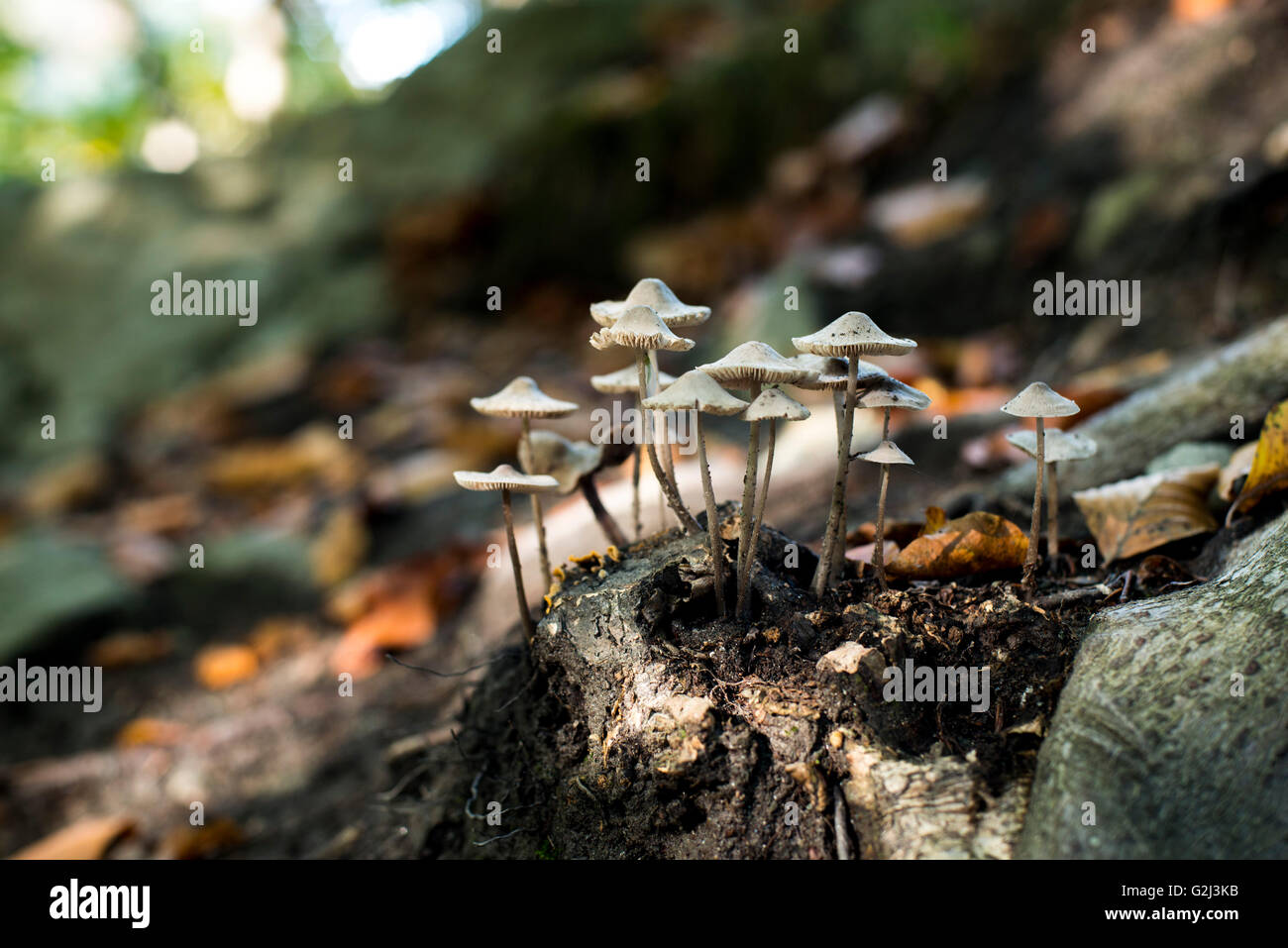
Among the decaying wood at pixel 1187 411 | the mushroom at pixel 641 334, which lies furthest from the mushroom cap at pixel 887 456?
the decaying wood at pixel 1187 411

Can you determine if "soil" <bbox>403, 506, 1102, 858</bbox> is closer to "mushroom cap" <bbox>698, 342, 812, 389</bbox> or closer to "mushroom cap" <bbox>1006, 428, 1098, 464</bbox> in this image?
"mushroom cap" <bbox>1006, 428, 1098, 464</bbox>

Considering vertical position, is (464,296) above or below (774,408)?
above

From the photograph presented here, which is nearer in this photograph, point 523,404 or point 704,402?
point 704,402

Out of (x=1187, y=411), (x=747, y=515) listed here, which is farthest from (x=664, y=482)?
(x=1187, y=411)

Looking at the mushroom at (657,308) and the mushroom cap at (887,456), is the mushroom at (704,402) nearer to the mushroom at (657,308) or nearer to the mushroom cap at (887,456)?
the mushroom at (657,308)

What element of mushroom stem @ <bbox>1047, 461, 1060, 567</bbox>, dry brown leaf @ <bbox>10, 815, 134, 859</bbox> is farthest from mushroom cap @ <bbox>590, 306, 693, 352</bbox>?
dry brown leaf @ <bbox>10, 815, 134, 859</bbox>

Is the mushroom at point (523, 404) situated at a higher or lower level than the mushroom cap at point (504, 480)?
higher

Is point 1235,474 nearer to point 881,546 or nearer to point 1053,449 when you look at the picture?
point 1053,449
